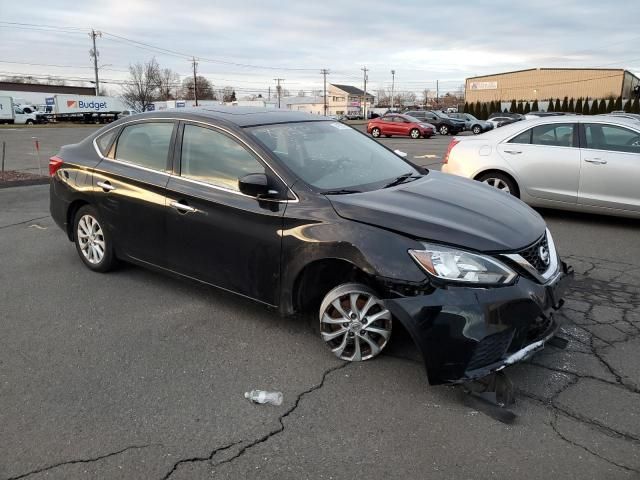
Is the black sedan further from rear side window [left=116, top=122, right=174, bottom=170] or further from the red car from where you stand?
the red car

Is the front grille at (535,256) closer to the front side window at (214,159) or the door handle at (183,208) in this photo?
the front side window at (214,159)

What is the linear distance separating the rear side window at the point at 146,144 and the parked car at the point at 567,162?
4965 millimetres

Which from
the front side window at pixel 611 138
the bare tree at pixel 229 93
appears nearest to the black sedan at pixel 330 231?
the front side window at pixel 611 138

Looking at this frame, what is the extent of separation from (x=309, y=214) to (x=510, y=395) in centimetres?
164

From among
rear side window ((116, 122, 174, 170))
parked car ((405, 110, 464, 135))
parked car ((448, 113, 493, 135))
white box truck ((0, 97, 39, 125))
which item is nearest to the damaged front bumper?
rear side window ((116, 122, 174, 170))

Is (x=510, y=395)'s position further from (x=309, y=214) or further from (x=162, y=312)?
(x=162, y=312)

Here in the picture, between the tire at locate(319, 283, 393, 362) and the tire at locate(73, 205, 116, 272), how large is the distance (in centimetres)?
253

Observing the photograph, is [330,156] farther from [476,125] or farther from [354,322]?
[476,125]

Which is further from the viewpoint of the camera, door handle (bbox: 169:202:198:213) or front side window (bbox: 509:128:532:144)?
front side window (bbox: 509:128:532:144)

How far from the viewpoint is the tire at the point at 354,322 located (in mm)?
3459

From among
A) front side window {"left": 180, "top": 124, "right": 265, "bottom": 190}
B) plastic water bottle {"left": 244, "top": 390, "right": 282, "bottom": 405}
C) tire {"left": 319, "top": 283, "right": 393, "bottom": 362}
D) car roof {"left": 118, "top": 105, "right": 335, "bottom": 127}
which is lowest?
plastic water bottle {"left": 244, "top": 390, "right": 282, "bottom": 405}

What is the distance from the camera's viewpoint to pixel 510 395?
3105mm

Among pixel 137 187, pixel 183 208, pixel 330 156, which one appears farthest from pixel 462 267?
pixel 137 187

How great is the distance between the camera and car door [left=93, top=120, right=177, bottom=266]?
Answer: 14.9 feet
